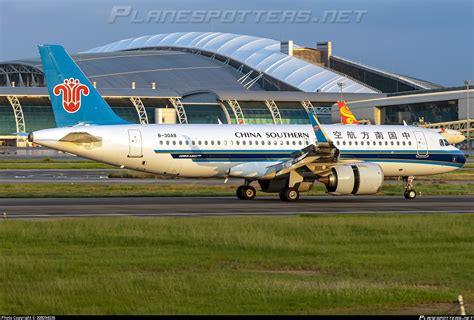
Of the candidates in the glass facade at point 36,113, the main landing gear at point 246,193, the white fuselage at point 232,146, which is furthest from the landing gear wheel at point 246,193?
the glass facade at point 36,113

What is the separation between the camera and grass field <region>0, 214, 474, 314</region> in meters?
15.3

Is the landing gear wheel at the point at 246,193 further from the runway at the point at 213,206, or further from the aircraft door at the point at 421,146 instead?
the aircraft door at the point at 421,146

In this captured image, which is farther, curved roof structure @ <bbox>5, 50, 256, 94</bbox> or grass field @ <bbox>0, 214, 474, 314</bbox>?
curved roof structure @ <bbox>5, 50, 256, 94</bbox>

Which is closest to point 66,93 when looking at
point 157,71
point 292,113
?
point 292,113

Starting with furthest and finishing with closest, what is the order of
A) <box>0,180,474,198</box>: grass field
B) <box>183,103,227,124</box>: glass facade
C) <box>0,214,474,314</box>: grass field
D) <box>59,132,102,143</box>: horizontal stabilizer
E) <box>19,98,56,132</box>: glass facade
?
1. <box>183,103,227,124</box>: glass facade
2. <box>19,98,56,132</box>: glass facade
3. <box>0,180,474,198</box>: grass field
4. <box>59,132,102,143</box>: horizontal stabilizer
5. <box>0,214,474,314</box>: grass field

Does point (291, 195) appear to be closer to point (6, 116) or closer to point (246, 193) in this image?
point (246, 193)

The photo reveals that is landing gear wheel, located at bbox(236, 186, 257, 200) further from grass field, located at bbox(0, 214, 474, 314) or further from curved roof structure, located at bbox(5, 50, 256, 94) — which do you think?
curved roof structure, located at bbox(5, 50, 256, 94)

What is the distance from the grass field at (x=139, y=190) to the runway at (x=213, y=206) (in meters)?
2.72

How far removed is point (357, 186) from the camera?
38.3 m

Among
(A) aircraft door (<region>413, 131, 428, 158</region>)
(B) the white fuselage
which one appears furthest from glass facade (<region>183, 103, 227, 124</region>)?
(A) aircraft door (<region>413, 131, 428, 158</region>)

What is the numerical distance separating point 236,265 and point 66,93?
22990mm

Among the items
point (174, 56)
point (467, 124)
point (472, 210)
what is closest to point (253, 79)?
point (174, 56)

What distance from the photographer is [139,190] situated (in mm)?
46750

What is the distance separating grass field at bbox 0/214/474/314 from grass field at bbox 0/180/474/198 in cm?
1489
